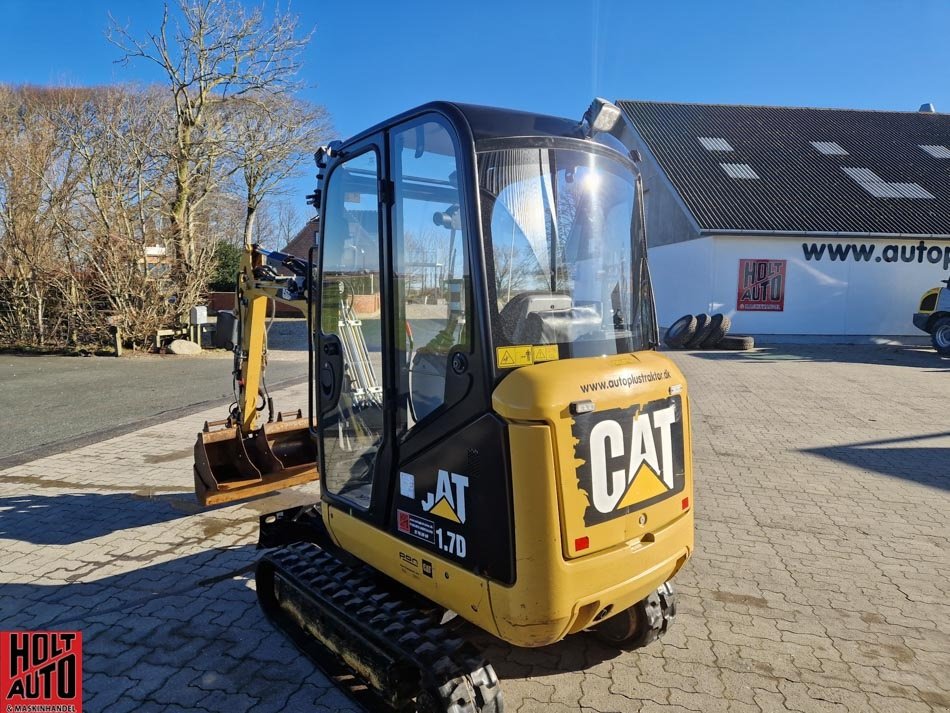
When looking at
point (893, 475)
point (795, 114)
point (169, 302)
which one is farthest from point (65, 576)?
point (795, 114)

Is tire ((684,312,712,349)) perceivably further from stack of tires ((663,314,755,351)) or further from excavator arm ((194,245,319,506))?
excavator arm ((194,245,319,506))

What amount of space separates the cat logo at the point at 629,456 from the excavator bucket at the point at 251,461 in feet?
10.2

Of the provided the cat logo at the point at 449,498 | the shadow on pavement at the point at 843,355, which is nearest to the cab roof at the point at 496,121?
the cat logo at the point at 449,498

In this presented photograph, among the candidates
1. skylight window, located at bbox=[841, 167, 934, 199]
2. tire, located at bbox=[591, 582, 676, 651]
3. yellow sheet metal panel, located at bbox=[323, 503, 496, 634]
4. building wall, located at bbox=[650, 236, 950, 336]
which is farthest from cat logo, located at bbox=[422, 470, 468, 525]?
skylight window, located at bbox=[841, 167, 934, 199]

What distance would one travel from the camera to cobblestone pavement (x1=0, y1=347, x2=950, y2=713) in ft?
10.0

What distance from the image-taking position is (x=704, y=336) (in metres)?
17.6

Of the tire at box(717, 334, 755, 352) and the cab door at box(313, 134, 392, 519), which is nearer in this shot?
the cab door at box(313, 134, 392, 519)

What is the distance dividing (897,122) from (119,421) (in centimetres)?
3119

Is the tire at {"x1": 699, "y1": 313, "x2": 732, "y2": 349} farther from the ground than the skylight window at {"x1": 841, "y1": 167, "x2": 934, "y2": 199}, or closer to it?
closer to it

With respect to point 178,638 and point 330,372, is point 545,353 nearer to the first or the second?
point 330,372

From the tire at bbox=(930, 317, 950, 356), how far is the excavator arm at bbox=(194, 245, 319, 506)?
1781 cm

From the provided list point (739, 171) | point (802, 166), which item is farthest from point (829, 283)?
point (802, 166)

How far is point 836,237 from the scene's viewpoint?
19.7 meters

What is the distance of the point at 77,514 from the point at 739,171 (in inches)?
899
